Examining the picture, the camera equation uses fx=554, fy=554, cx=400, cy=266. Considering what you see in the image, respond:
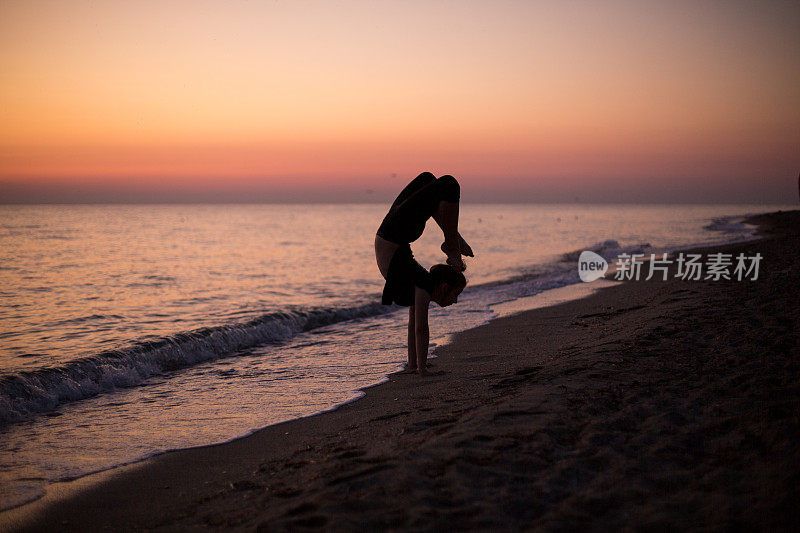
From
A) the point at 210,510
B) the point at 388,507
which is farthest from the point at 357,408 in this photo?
the point at 388,507

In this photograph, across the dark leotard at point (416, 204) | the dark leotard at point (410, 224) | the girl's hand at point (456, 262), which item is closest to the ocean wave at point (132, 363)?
the dark leotard at point (410, 224)

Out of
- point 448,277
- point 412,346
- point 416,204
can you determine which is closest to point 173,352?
point 412,346

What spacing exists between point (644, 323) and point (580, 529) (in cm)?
519

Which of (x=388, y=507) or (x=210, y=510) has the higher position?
(x=388, y=507)

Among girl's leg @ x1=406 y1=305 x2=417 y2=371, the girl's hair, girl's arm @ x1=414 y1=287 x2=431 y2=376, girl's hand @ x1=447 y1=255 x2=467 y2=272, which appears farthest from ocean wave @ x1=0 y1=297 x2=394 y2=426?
girl's hand @ x1=447 y1=255 x2=467 y2=272

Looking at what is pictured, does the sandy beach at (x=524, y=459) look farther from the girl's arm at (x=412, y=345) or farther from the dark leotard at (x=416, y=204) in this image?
the dark leotard at (x=416, y=204)

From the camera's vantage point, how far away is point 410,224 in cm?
532

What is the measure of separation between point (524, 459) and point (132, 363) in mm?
6253

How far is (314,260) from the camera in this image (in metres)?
25.5

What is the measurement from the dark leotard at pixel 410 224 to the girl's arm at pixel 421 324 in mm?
64

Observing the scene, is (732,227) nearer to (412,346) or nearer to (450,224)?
(412,346)

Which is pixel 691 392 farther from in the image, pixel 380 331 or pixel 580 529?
pixel 380 331

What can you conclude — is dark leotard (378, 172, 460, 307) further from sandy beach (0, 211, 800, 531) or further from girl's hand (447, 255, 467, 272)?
sandy beach (0, 211, 800, 531)

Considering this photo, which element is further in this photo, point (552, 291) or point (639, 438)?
point (552, 291)
